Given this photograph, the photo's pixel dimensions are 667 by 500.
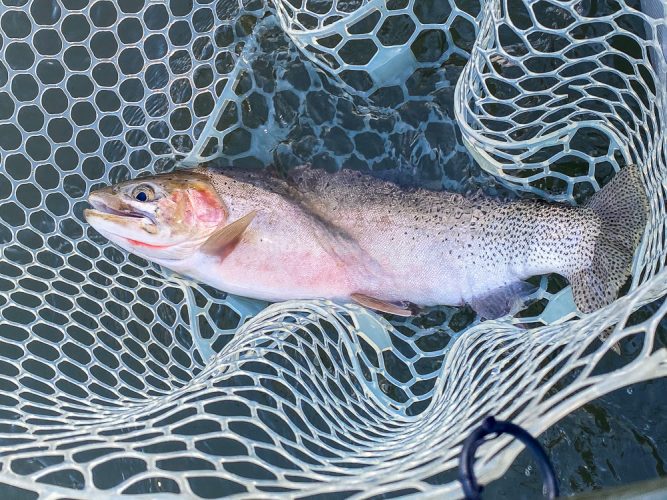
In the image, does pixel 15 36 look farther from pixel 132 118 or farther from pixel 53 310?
pixel 53 310

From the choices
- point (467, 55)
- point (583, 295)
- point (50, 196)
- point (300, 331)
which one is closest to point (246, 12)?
point (467, 55)

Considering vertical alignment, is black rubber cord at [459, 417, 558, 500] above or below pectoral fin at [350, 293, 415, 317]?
above

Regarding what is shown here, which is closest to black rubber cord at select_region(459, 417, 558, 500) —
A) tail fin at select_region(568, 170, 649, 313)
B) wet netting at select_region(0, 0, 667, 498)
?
wet netting at select_region(0, 0, 667, 498)

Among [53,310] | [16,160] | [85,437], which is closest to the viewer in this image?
[85,437]

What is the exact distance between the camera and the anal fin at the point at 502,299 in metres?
3.15

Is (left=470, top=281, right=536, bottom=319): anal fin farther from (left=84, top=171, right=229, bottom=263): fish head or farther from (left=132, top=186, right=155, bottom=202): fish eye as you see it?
(left=132, top=186, right=155, bottom=202): fish eye

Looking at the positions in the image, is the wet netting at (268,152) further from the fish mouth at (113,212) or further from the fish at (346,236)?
the fish mouth at (113,212)

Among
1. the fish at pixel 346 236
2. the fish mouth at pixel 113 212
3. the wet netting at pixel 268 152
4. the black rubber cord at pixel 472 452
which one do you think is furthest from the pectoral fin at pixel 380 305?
the black rubber cord at pixel 472 452

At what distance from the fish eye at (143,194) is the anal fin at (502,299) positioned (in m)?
1.66

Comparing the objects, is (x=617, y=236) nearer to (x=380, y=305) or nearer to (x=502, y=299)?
(x=502, y=299)

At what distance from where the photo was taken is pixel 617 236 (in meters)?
2.97

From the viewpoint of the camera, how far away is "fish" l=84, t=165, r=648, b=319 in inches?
122

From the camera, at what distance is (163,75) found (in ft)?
12.3

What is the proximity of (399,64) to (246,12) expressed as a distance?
949 millimetres
